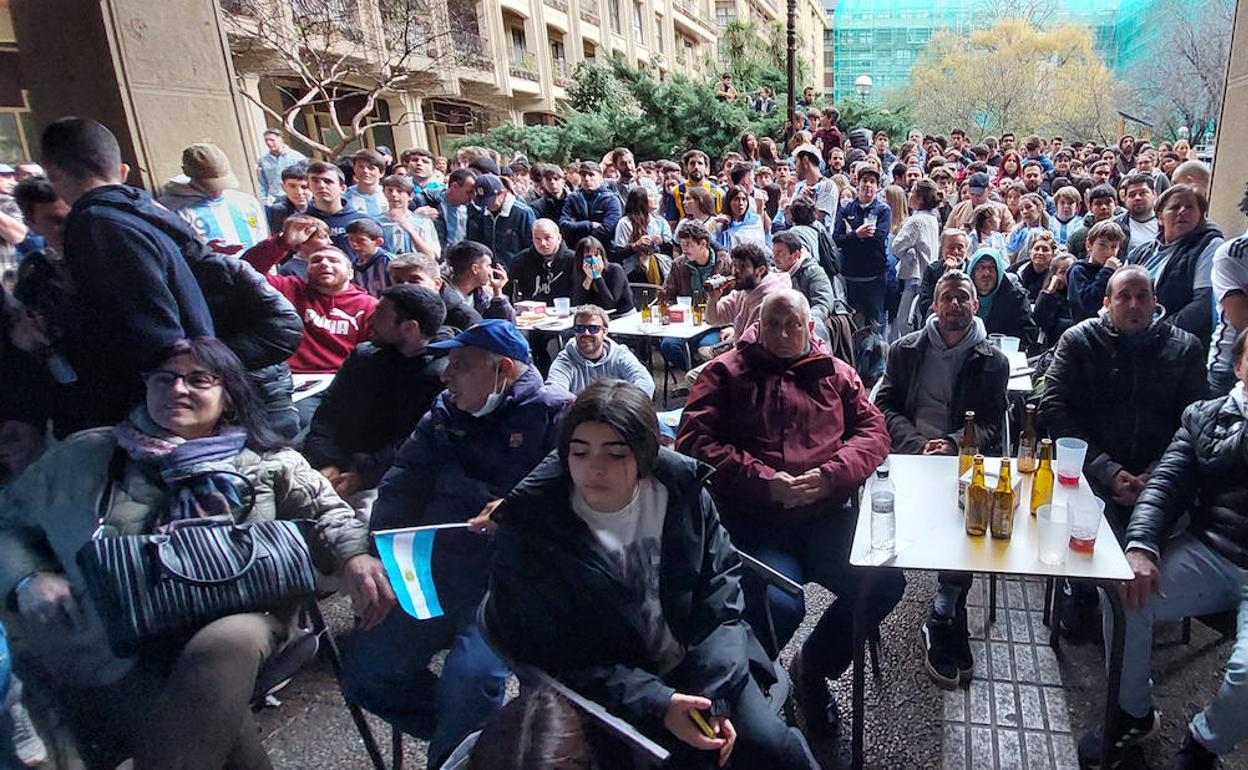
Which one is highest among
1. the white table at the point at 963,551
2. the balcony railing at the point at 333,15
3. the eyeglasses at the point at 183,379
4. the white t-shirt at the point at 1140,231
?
the balcony railing at the point at 333,15

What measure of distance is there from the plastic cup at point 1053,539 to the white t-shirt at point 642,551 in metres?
1.14

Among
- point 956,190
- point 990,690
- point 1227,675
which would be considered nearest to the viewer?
point 1227,675

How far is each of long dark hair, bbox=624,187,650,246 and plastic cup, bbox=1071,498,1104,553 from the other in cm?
498

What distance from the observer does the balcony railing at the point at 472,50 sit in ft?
68.4

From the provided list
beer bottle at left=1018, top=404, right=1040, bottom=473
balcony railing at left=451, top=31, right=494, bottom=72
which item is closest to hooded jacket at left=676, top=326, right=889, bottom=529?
beer bottle at left=1018, top=404, right=1040, bottom=473

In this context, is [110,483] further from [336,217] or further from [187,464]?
[336,217]

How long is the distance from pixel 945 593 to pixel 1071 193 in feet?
17.9

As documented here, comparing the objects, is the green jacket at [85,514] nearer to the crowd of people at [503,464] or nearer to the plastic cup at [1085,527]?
the crowd of people at [503,464]

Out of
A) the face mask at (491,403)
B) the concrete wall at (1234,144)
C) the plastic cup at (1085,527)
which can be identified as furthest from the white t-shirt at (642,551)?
the concrete wall at (1234,144)

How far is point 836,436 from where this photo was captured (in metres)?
2.76

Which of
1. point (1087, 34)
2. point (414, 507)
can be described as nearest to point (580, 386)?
point (414, 507)

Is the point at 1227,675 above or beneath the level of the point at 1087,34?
beneath

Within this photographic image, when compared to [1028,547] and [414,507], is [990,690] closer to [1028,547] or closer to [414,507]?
[1028,547]

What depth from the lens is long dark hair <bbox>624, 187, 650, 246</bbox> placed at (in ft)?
21.2
